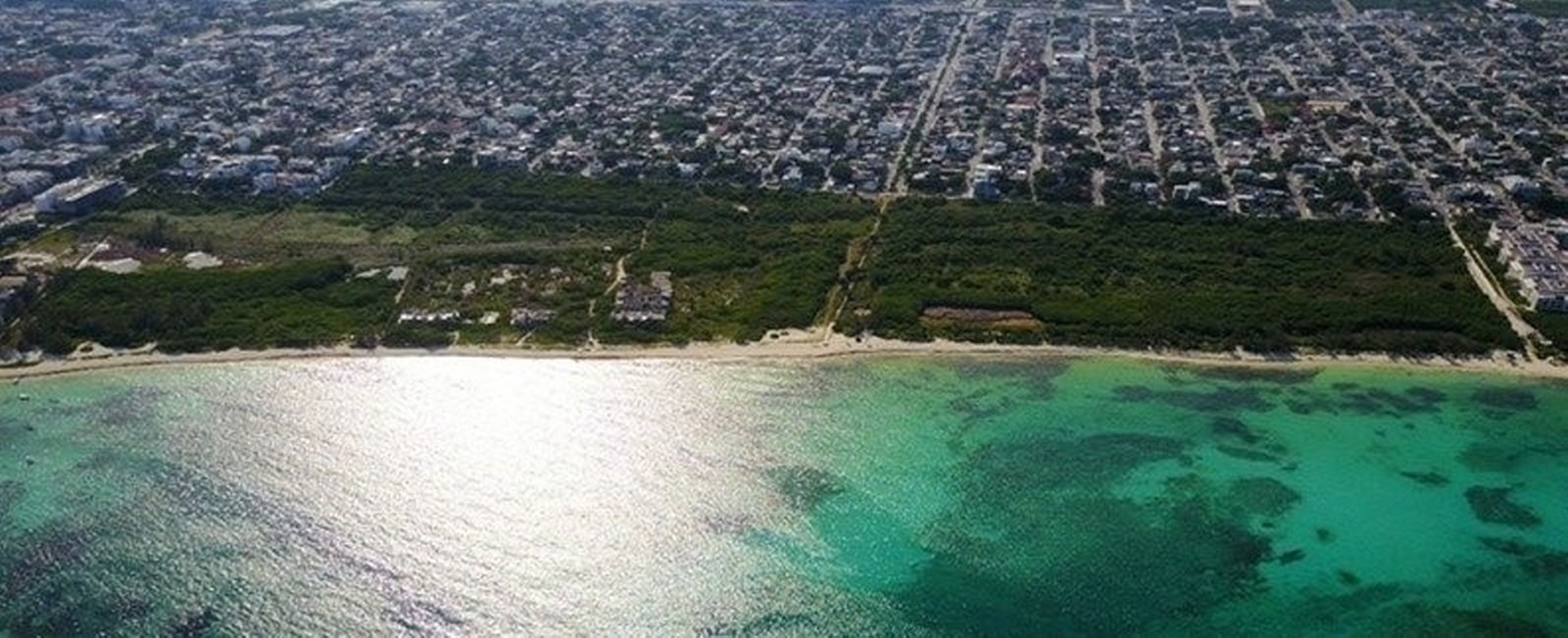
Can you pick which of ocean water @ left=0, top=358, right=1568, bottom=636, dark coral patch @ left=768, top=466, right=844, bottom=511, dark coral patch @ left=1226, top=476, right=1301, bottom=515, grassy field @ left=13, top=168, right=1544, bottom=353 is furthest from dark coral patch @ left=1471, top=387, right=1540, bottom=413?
dark coral patch @ left=768, top=466, right=844, bottom=511

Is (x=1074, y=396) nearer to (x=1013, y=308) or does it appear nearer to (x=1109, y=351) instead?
(x=1109, y=351)

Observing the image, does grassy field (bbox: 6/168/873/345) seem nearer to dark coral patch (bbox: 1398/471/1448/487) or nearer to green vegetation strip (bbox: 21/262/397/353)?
green vegetation strip (bbox: 21/262/397/353)

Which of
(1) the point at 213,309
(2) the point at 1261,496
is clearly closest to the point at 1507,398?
(2) the point at 1261,496

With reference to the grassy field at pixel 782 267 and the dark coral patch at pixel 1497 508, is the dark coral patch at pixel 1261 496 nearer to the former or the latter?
the dark coral patch at pixel 1497 508

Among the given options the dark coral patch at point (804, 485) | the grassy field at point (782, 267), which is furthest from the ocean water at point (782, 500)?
the grassy field at point (782, 267)

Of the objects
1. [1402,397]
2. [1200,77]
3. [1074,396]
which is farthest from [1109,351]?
[1200,77]

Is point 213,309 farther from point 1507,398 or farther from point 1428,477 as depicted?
point 1507,398

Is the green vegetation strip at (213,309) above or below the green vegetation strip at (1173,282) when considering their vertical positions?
above
